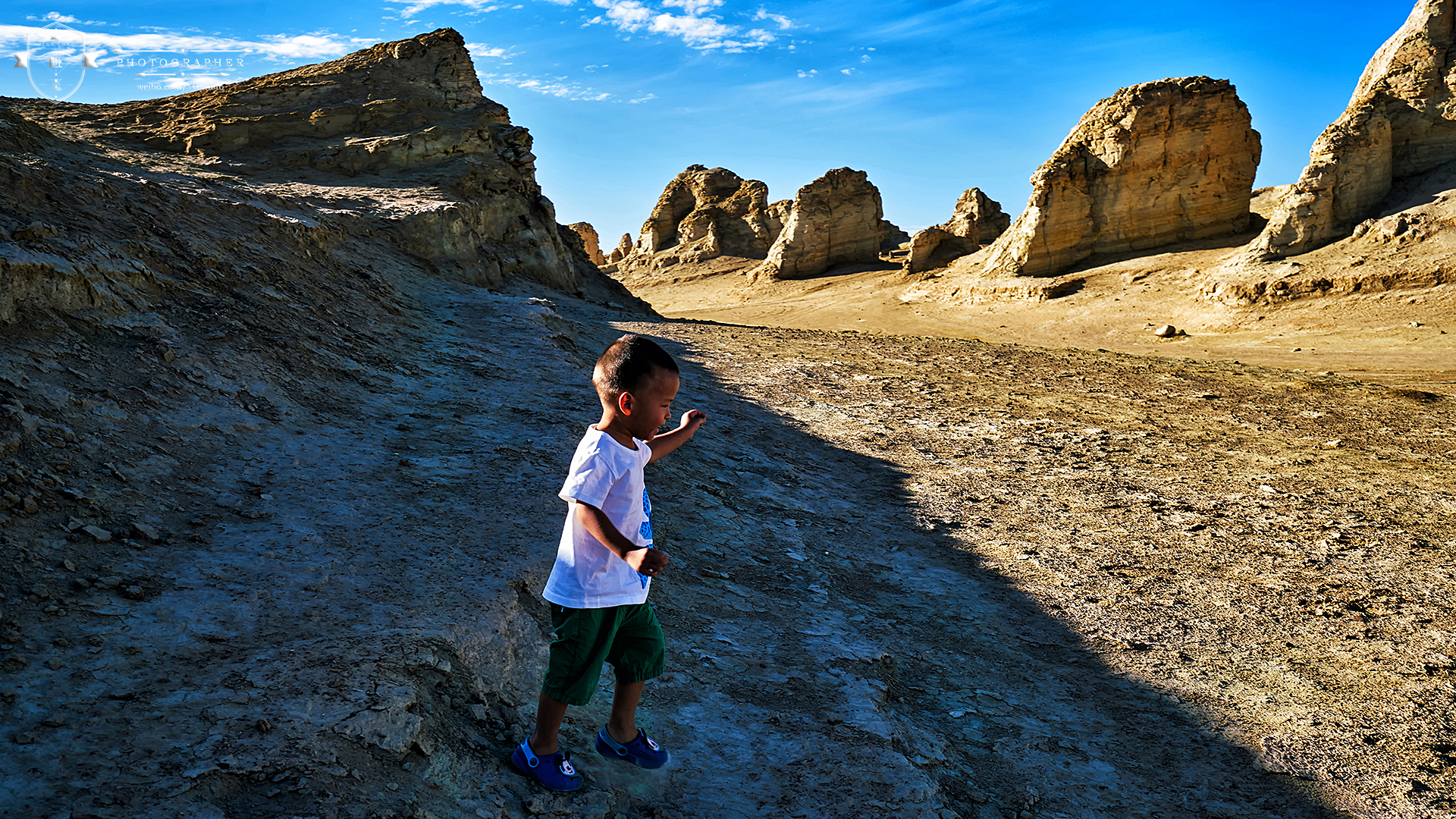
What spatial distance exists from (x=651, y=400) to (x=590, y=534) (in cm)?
40

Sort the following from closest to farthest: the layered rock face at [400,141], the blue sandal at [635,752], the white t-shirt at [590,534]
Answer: the white t-shirt at [590,534]
the blue sandal at [635,752]
the layered rock face at [400,141]

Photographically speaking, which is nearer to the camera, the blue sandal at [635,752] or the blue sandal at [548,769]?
the blue sandal at [548,769]

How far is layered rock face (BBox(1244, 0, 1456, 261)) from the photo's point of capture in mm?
18094

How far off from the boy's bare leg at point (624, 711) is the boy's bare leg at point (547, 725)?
0.19 meters

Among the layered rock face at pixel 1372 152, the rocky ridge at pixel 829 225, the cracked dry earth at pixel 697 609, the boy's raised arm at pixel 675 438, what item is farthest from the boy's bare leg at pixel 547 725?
the rocky ridge at pixel 829 225

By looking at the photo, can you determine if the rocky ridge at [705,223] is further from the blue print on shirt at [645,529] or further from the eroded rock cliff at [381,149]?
the blue print on shirt at [645,529]

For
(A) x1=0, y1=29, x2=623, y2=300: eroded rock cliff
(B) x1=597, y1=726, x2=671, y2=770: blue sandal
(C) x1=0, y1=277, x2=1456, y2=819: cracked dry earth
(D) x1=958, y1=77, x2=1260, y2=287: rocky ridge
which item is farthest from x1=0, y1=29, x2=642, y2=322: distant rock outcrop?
(D) x1=958, y1=77, x2=1260, y2=287: rocky ridge

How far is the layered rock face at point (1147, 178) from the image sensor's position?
74.2 feet

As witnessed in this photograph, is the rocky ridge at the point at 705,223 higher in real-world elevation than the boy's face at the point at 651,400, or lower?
higher

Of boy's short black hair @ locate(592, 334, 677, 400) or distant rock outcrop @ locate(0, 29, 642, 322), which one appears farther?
distant rock outcrop @ locate(0, 29, 642, 322)

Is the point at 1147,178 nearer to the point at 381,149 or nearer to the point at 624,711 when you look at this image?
the point at 381,149

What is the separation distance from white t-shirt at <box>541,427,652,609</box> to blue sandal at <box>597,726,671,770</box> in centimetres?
49

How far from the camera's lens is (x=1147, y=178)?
23.1m

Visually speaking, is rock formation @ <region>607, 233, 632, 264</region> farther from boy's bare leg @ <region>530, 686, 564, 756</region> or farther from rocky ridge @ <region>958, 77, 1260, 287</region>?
boy's bare leg @ <region>530, 686, 564, 756</region>
